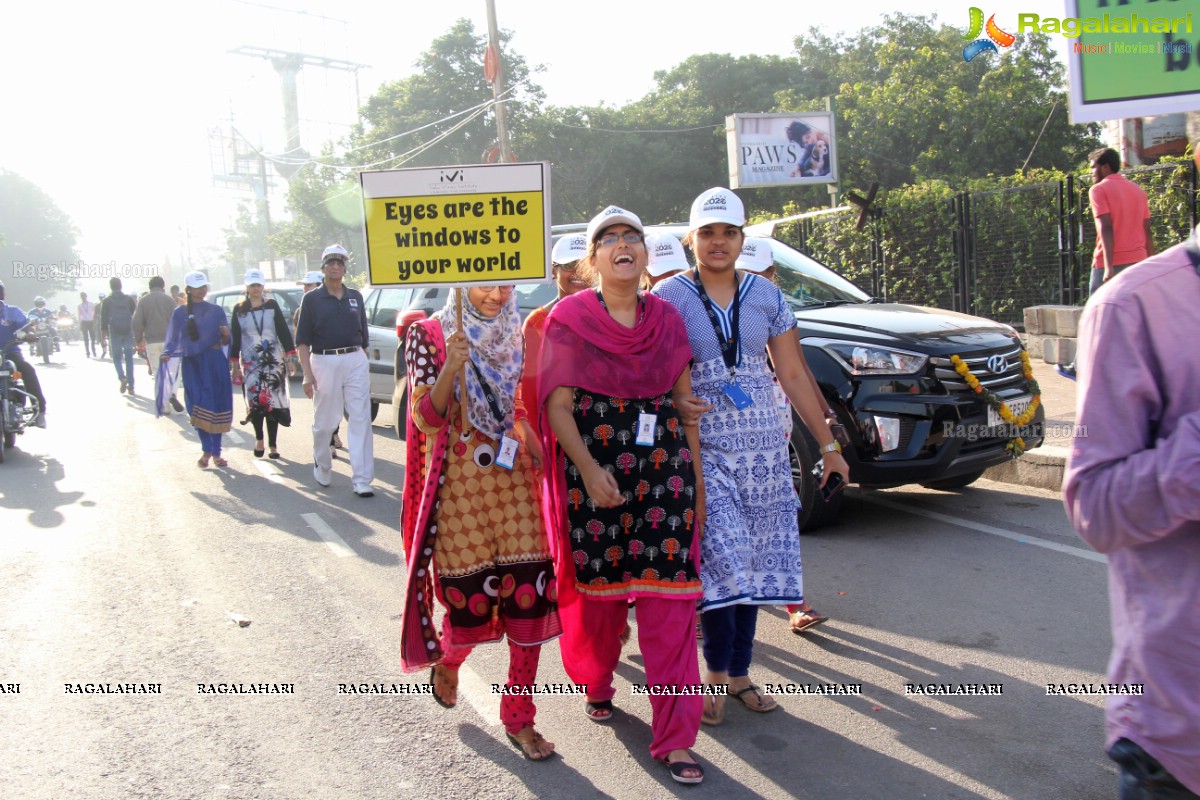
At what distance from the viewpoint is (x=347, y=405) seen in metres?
8.83

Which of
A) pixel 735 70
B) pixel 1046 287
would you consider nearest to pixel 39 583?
pixel 1046 287

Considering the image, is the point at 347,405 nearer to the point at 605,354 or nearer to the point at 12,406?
the point at 605,354

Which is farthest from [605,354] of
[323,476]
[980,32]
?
[980,32]

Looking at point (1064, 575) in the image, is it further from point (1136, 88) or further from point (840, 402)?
point (1136, 88)

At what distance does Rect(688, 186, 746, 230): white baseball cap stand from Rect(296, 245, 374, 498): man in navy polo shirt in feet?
16.8

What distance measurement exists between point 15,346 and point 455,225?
10.9m

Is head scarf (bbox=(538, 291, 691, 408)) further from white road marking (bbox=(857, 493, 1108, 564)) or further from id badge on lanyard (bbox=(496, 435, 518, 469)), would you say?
white road marking (bbox=(857, 493, 1108, 564))

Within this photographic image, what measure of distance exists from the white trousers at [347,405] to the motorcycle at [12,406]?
5103mm

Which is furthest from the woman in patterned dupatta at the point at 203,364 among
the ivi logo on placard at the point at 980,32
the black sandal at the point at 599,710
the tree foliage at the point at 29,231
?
the tree foliage at the point at 29,231

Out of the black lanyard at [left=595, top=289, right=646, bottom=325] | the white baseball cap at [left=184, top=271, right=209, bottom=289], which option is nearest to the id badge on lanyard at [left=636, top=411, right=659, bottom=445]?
the black lanyard at [left=595, top=289, right=646, bottom=325]

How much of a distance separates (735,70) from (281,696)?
1626 inches

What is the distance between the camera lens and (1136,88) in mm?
2902

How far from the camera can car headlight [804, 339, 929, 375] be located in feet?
19.9

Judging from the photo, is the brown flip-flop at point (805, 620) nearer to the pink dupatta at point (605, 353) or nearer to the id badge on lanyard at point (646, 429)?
the pink dupatta at point (605, 353)
